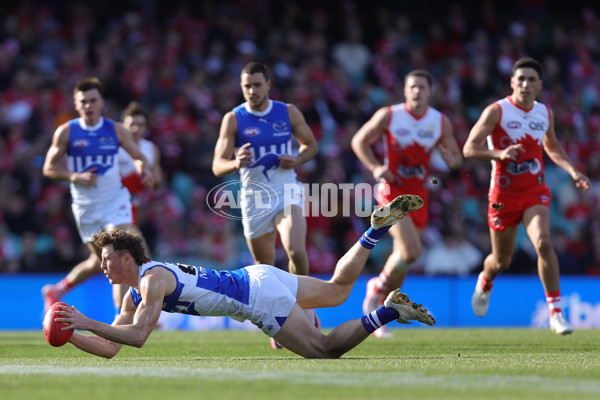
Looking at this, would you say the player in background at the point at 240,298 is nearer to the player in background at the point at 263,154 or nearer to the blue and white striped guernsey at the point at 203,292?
the blue and white striped guernsey at the point at 203,292

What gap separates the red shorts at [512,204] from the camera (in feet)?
34.7

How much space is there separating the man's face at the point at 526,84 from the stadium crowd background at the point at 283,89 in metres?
6.10

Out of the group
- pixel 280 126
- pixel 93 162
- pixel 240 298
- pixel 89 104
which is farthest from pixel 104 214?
pixel 240 298

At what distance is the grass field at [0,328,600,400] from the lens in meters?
5.50

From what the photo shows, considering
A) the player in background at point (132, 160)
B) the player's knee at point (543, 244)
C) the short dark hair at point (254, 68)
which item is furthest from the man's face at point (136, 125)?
the player's knee at point (543, 244)

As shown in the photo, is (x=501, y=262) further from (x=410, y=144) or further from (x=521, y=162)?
(x=410, y=144)

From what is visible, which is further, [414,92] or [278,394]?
[414,92]

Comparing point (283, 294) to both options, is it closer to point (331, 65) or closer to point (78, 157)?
point (78, 157)

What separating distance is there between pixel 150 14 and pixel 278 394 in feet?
55.3

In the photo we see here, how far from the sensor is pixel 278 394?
5.41m

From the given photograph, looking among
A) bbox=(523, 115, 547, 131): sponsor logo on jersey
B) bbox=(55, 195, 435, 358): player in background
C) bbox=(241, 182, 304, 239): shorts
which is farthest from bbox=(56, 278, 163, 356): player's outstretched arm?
bbox=(523, 115, 547, 131): sponsor logo on jersey

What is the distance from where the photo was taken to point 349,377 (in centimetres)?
621

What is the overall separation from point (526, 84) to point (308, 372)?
17.6 feet

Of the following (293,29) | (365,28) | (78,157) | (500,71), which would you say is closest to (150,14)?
(293,29)
